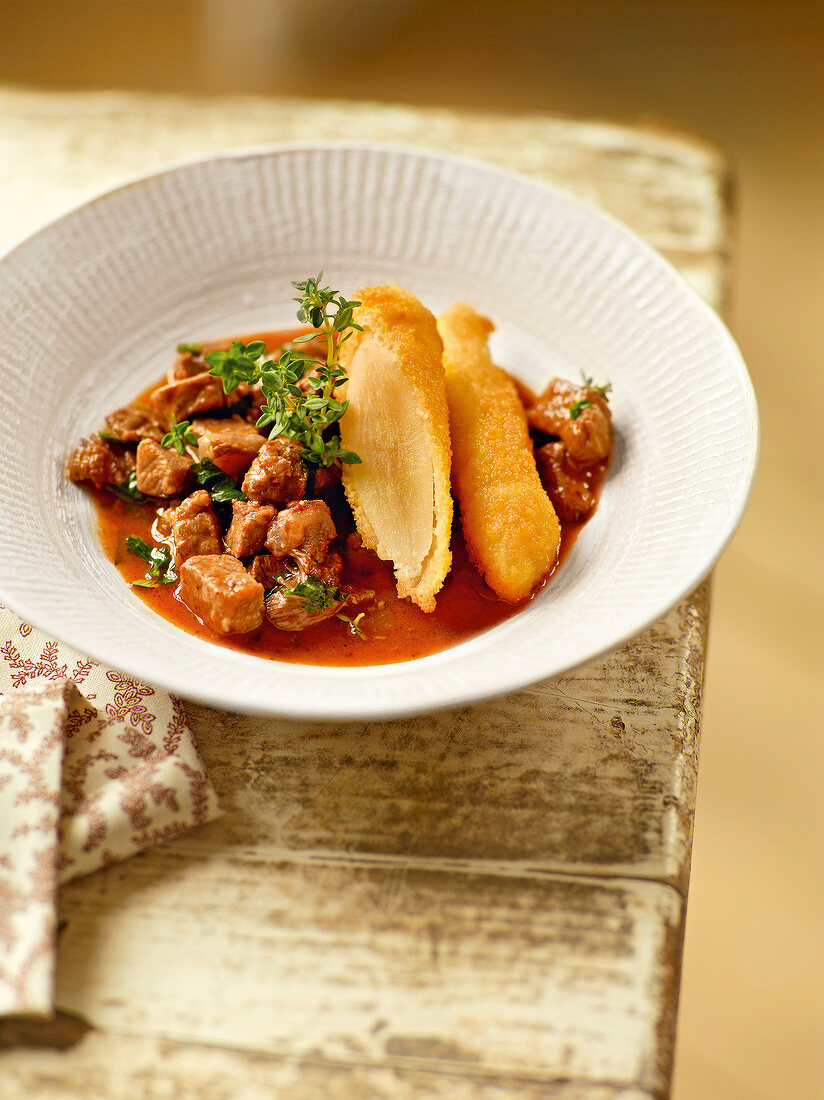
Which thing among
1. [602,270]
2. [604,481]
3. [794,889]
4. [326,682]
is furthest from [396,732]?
[794,889]

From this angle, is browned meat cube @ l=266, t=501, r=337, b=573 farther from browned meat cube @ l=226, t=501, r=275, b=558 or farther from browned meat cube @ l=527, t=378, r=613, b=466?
browned meat cube @ l=527, t=378, r=613, b=466

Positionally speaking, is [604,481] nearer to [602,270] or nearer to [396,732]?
[602,270]

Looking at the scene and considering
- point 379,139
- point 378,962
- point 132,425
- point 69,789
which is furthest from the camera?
point 379,139

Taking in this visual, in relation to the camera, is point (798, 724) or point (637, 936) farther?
point (798, 724)

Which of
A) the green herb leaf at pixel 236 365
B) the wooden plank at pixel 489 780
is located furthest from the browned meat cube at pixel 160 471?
the wooden plank at pixel 489 780

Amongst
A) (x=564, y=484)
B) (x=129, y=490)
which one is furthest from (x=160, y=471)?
(x=564, y=484)

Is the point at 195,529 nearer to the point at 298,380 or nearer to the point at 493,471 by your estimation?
the point at 298,380

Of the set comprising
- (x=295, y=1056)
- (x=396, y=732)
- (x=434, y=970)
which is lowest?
(x=295, y=1056)
